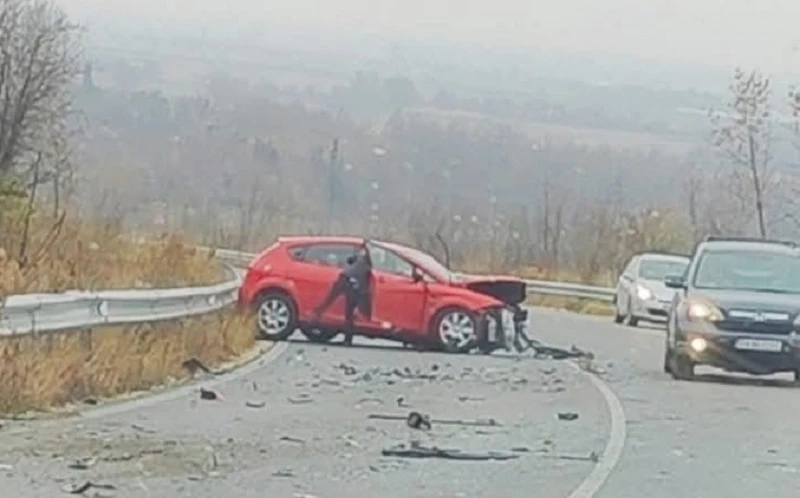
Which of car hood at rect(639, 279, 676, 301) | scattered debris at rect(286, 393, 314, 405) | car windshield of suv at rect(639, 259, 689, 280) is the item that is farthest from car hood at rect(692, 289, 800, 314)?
car windshield of suv at rect(639, 259, 689, 280)

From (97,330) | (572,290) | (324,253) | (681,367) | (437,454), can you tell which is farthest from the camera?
(572,290)

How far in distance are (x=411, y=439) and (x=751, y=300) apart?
29.5 feet

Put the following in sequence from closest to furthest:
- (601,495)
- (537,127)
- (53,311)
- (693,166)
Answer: (601,495)
(53,311)
(693,166)
(537,127)

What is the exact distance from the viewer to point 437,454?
14.2 meters

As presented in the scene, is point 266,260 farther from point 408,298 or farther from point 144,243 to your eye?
point 144,243

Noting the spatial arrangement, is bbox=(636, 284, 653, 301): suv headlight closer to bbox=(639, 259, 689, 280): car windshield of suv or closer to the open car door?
bbox=(639, 259, 689, 280): car windshield of suv

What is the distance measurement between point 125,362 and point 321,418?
2.69 m

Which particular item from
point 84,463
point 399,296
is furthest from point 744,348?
point 84,463

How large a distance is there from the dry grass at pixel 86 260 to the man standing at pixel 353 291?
244 centimetres

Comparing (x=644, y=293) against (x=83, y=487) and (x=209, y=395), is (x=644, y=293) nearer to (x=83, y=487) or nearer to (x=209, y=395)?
(x=209, y=395)

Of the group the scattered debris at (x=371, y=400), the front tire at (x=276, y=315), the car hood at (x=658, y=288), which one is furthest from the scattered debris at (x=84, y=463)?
the car hood at (x=658, y=288)

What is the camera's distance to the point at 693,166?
7206 centimetres

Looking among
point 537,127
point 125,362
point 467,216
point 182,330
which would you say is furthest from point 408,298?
point 537,127

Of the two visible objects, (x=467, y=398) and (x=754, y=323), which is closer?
(x=467, y=398)
